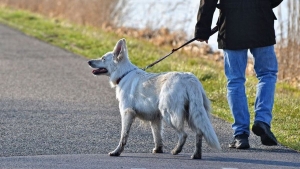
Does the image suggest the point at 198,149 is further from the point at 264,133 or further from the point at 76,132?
the point at 76,132

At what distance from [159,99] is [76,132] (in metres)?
1.75

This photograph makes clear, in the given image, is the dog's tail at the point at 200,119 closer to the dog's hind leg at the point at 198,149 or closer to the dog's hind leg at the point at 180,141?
the dog's hind leg at the point at 198,149

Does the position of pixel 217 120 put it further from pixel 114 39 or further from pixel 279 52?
pixel 114 39

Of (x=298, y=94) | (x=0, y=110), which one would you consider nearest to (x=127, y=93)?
(x=0, y=110)

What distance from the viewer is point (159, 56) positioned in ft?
58.8

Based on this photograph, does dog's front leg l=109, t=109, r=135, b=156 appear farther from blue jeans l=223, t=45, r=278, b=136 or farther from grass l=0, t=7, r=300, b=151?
grass l=0, t=7, r=300, b=151

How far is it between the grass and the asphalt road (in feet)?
2.43

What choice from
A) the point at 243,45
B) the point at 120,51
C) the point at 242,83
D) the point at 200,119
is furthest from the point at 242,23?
the point at 200,119

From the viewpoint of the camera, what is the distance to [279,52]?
1570 centimetres

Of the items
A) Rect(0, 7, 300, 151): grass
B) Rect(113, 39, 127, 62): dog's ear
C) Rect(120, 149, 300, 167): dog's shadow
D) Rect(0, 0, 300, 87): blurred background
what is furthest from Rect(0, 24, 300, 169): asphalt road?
Rect(0, 0, 300, 87): blurred background

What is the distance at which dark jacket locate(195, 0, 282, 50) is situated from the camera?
374 inches

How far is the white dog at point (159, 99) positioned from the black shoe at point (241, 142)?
0.71m

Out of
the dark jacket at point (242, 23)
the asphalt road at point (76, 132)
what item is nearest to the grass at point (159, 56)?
the asphalt road at point (76, 132)

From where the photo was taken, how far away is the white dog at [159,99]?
8727 millimetres
